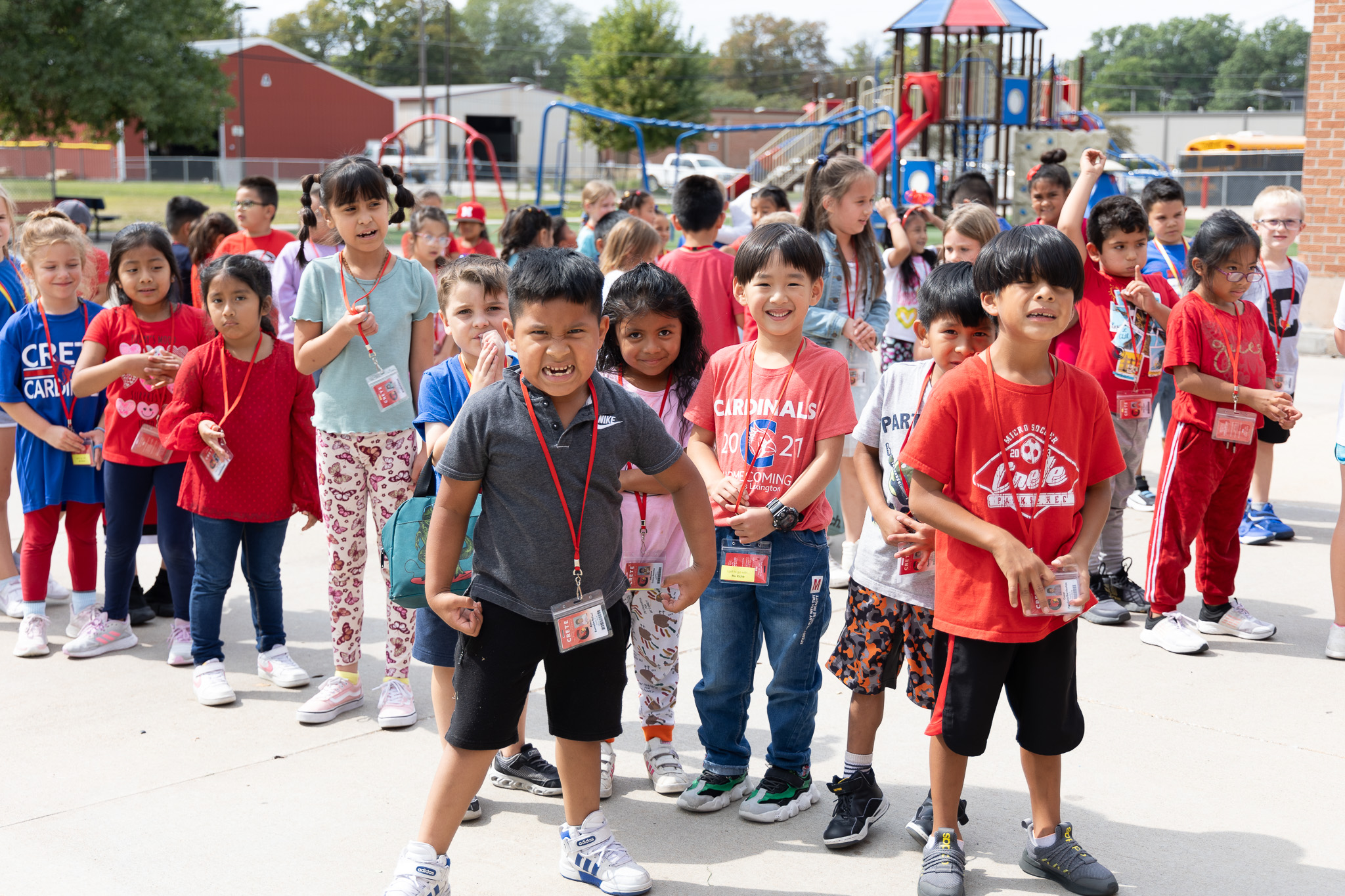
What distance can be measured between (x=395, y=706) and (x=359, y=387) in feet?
3.72

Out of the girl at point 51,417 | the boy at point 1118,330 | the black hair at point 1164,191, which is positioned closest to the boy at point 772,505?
the boy at point 1118,330

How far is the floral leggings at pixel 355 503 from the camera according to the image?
416cm

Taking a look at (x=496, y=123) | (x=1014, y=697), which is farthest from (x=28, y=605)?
(x=496, y=123)

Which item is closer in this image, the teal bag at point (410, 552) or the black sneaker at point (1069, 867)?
the black sneaker at point (1069, 867)

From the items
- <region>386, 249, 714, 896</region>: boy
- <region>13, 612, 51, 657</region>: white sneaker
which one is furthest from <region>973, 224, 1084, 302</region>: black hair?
<region>13, 612, 51, 657</region>: white sneaker

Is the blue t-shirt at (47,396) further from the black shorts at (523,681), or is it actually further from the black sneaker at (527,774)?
the black shorts at (523,681)

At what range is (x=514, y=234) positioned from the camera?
7344mm

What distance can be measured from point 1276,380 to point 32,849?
5042mm

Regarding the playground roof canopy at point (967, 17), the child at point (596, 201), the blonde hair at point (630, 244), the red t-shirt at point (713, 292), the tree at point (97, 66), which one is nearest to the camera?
the blonde hair at point (630, 244)

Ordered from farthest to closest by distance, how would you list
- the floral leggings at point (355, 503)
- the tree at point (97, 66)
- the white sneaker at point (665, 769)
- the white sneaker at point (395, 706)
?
the tree at point (97, 66) → the floral leggings at point (355, 503) → the white sneaker at point (395, 706) → the white sneaker at point (665, 769)

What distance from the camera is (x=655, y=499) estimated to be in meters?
3.47

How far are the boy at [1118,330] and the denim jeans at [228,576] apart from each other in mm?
3470

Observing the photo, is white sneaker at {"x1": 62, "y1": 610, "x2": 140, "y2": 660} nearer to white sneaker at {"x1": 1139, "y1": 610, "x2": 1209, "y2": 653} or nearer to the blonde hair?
the blonde hair

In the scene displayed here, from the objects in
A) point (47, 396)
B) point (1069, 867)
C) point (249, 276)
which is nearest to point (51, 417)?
point (47, 396)
